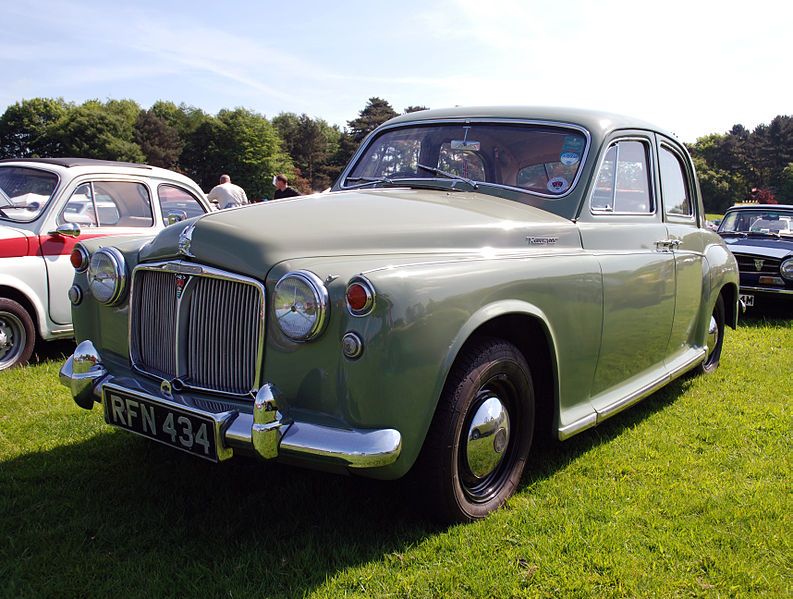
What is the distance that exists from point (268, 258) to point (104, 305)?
3.59 ft

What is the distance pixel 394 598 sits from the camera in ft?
7.23

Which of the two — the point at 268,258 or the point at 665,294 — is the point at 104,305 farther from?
the point at 665,294

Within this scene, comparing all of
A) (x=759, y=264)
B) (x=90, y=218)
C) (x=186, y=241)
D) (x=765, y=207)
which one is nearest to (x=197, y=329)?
(x=186, y=241)

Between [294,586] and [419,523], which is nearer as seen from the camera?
[294,586]

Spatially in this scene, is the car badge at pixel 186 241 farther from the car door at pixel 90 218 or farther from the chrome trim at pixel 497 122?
the car door at pixel 90 218

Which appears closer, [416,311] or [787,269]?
[416,311]

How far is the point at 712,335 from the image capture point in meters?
5.05

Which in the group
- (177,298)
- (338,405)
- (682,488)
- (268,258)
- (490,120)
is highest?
(490,120)

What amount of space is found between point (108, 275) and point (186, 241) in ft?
1.86

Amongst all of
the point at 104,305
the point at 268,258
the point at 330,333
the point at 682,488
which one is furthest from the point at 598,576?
the point at 104,305

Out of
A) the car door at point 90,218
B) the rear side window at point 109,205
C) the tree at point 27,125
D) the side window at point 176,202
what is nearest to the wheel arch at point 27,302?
the car door at point 90,218

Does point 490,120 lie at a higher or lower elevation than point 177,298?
higher

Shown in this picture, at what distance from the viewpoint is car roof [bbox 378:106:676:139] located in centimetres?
363

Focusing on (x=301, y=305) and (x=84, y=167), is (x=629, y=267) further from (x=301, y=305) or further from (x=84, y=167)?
(x=84, y=167)
